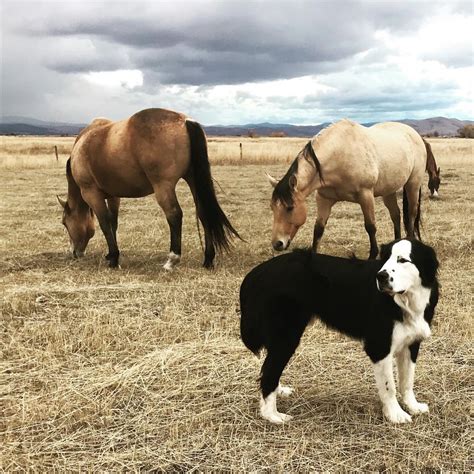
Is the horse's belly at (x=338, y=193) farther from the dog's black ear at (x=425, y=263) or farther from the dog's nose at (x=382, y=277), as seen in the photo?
the dog's nose at (x=382, y=277)

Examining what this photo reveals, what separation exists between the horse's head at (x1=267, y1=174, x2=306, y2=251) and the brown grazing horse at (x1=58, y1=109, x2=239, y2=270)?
741 mm

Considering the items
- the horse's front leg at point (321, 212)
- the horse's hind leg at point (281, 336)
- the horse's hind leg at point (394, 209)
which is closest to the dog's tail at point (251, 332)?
the horse's hind leg at point (281, 336)

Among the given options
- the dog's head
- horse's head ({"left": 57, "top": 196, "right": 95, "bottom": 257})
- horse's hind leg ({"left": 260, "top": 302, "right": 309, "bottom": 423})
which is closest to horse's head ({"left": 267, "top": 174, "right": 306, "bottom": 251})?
horse's head ({"left": 57, "top": 196, "right": 95, "bottom": 257})

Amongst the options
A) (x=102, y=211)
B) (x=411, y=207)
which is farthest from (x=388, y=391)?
(x=411, y=207)

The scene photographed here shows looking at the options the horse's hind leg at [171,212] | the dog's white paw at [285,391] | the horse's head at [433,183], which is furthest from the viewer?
the horse's head at [433,183]

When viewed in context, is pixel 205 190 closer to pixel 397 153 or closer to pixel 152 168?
pixel 152 168

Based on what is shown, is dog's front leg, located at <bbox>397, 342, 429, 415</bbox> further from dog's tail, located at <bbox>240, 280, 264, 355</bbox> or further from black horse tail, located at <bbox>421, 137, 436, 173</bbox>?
black horse tail, located at <bbox>421, 137, 436, 173</bbox>

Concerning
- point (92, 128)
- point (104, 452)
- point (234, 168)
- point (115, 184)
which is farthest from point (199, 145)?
point (234, 168)

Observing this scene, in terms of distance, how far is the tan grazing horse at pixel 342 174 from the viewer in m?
6.78

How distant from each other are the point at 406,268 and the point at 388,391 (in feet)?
2.75

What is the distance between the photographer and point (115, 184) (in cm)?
751

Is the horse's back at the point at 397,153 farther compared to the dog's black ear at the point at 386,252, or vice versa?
the horse's back at the point at 397,153

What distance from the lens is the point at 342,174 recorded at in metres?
7.18

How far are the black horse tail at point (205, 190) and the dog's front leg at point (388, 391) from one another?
4.24m
